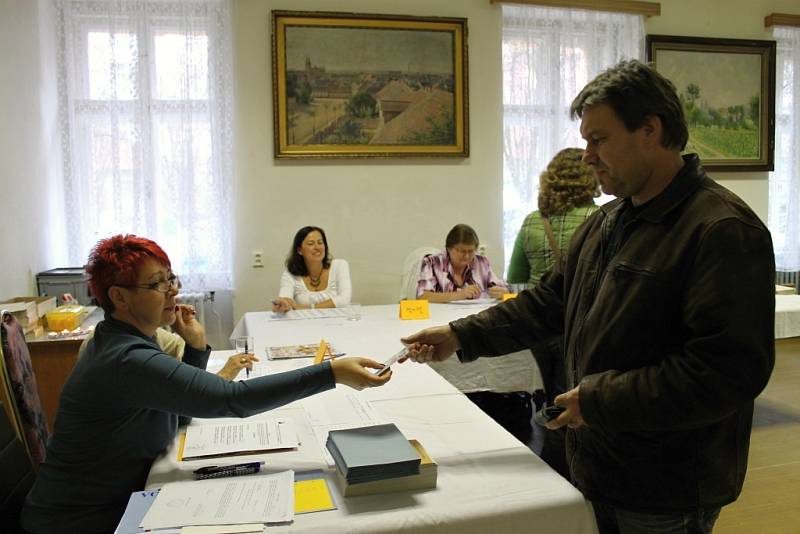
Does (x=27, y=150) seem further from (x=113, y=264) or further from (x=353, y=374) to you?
(x=353, y=374)

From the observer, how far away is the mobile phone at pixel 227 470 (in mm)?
1380

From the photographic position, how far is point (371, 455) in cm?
132

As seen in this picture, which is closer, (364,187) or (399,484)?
(399,484)

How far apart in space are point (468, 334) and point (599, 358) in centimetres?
45

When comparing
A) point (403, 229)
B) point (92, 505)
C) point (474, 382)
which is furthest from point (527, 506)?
point (403, 229)

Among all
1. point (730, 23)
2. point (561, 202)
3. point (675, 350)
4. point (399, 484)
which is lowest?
point (399, 484)

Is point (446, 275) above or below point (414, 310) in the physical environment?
above

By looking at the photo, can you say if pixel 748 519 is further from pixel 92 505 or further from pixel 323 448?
pixel 92 505

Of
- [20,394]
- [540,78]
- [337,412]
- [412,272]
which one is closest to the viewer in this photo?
[337,412]

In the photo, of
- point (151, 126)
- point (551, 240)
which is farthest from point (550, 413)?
point (151, 126)

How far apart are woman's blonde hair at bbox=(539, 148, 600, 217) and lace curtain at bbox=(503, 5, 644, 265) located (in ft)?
6.98

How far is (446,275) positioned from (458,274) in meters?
0.08

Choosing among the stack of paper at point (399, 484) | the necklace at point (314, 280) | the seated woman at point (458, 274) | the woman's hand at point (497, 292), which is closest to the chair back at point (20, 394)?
the stack of paper at point (399, 484)

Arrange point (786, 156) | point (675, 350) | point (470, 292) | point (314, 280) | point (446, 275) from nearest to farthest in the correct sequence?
point (675, 350), point (470, 292), point (446, 275), point (314, 280), point (786, 156)
